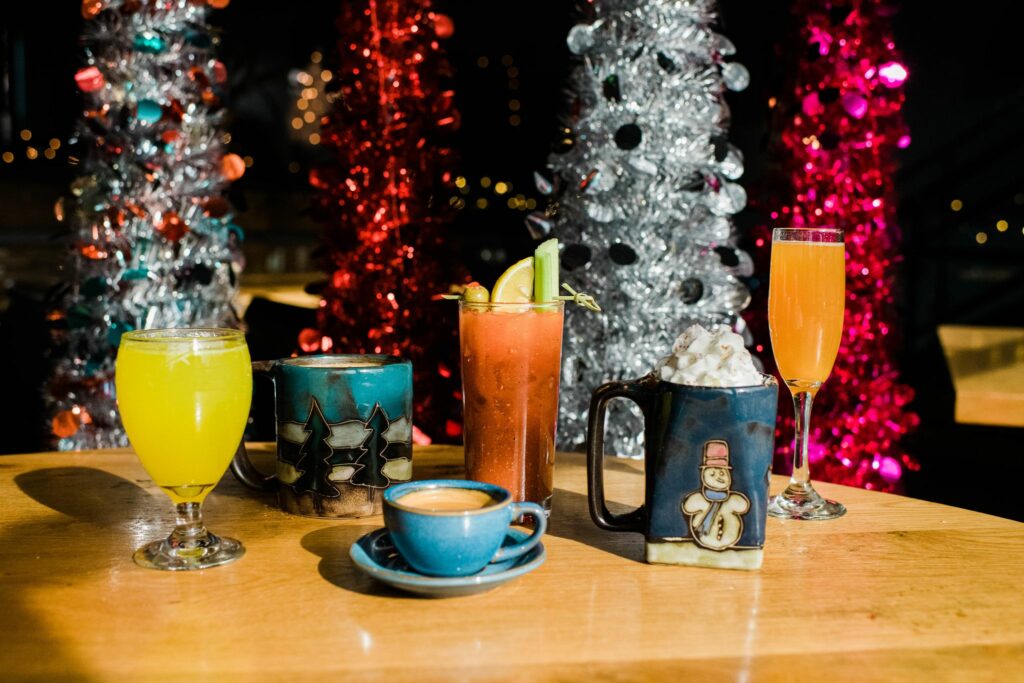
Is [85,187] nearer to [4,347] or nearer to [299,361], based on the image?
[4,347]

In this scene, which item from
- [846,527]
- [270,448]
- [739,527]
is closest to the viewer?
[739,527]

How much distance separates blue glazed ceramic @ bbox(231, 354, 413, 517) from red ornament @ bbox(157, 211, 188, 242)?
5.19 ft

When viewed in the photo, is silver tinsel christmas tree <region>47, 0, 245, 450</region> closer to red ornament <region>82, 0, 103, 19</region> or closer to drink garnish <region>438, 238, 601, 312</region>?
red ornament <region>82, 0, 103, 19</region>

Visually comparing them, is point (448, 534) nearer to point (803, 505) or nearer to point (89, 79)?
point (803, 505)

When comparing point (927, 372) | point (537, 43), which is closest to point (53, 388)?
point (927, 372)

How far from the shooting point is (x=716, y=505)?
904mm

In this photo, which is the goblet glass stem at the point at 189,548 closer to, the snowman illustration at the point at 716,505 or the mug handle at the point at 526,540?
the mug handle at the point at 526,540

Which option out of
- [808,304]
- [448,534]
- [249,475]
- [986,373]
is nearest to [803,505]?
[808,304]

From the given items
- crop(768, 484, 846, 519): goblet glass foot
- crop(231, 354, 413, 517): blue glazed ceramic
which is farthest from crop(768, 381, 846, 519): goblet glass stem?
crop(231, 354, 413, 517): blue glazed ceramic

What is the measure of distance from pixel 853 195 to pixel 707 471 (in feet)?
6.22

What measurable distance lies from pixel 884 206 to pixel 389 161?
54.4 inches

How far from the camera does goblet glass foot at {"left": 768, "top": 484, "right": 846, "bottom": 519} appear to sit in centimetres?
110

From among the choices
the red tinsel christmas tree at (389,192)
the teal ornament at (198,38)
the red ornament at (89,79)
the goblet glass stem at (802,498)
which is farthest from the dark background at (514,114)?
the goblet glass stem at (802,498)

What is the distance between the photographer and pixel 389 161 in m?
2.72
